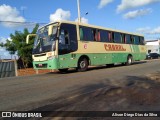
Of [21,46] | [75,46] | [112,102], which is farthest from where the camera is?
[21,46]

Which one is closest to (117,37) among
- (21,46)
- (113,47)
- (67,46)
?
(113,47)

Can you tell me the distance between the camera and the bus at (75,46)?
53.1 feet

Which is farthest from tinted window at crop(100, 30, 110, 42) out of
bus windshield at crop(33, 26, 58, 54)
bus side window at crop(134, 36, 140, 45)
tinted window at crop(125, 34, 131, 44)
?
bus side window at crop(134, 36, 140, 45)

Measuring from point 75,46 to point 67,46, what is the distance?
34.7 inches

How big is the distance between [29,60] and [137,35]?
17.0m

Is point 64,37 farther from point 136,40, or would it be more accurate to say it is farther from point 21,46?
point 21,46

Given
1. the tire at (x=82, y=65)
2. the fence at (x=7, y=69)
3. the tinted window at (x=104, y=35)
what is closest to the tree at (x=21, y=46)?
the fence at (x=7, y=69)

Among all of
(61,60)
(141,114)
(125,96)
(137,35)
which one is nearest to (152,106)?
(141,114)

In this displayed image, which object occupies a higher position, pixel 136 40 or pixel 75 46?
pixel 136 40

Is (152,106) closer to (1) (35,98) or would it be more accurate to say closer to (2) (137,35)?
(1) (35,98)

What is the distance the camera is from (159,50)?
269 ft

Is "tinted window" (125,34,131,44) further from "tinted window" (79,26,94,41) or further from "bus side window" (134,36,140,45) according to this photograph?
"tinted window" (79,26,94,41)

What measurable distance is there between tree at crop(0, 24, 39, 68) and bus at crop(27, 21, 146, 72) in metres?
17.5

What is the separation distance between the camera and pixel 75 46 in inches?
692
